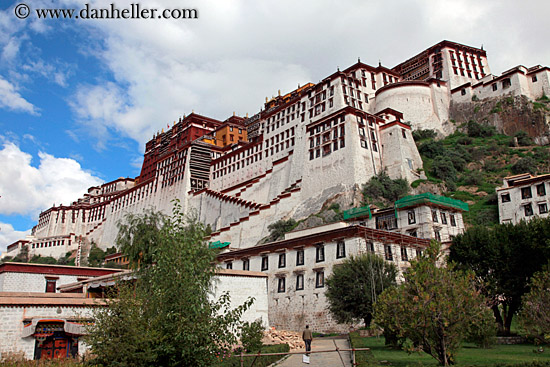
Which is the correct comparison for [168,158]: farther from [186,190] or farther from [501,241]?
[501,241]

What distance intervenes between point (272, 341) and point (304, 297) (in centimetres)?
885

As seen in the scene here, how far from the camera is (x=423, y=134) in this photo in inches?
2625

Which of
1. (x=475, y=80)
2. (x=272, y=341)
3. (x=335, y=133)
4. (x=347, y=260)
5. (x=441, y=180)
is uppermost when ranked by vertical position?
(x=475, y=80)

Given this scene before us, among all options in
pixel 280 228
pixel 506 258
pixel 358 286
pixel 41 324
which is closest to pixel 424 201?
pixel 506 258

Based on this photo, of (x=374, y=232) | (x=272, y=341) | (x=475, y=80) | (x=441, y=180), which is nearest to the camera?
(x=272, y=341)

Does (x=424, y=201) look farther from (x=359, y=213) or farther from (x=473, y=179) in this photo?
(x=473, y=179)

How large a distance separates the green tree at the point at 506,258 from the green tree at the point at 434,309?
420 inches

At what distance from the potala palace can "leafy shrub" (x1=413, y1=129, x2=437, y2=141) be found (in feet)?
3.67

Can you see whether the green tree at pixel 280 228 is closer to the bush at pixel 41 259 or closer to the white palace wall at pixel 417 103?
the white palace wall at pixel 417 103

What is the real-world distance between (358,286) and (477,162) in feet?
131

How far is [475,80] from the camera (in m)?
76.8

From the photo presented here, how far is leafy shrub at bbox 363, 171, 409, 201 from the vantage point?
1938 inches

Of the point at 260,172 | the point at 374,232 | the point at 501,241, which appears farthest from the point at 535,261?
the point at 260,172

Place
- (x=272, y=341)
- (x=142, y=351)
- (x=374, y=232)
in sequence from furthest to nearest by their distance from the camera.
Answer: (x=374, y=232), (x=272, y=341), (x=142, y=351)
